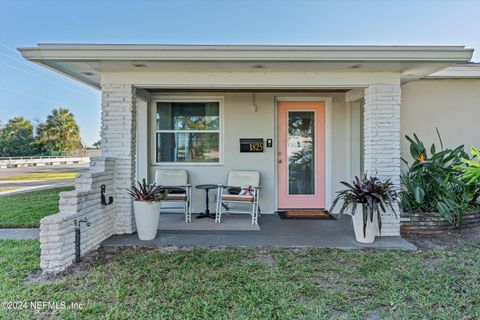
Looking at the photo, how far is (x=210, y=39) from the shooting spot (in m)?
12.6

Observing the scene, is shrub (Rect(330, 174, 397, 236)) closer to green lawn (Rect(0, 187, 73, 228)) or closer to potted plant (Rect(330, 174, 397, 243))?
potted plant (Rect(330, 174, 397, 243))

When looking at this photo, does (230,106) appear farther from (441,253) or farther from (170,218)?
(441,253)

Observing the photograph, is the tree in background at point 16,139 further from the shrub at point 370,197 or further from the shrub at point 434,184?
the shrub at point 434,184

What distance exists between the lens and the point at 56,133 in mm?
36125

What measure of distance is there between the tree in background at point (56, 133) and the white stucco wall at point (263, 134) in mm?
36597

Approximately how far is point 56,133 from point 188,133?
121ft

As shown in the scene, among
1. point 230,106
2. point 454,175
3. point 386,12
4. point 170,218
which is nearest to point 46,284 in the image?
point 170,218

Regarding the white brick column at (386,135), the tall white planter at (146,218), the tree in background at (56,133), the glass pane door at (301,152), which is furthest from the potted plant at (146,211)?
the tree in background at (56,133)

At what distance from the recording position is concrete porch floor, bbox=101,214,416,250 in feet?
12.7

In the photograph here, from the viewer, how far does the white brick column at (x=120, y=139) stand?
14.0 feet

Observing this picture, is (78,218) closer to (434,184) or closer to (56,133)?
(434,184)

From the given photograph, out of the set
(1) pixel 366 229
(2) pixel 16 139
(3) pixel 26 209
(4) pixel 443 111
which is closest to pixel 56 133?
(2) pixel 16 139

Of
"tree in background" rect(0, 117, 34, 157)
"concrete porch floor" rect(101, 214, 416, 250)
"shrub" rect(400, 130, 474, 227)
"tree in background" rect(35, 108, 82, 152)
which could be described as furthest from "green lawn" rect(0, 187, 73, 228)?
"tree in background" rect(35, 108, 82, 152)

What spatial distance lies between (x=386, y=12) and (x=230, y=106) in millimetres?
6675
